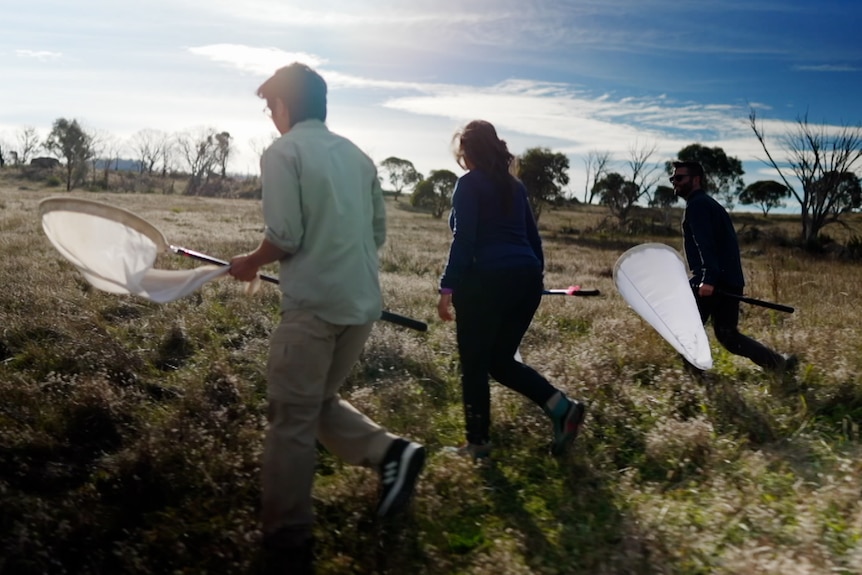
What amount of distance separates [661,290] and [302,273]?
3.64m

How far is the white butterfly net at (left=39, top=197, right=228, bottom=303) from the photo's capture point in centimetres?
366

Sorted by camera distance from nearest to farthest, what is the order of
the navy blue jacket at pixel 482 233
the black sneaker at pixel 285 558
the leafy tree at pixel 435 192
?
the black sneaker at pixel 285 558 < the navy blue jacket at pixel 482 233 < the leafy tree at pixel 435 192

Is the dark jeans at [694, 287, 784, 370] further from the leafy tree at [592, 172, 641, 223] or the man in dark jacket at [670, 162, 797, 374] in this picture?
the leafy tree at [592, 172, 641, 223]

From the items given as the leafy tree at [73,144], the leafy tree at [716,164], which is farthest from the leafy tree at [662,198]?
the leafy tree at [73,144]

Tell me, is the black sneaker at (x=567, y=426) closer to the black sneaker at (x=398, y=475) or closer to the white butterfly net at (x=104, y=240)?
the black sneaker at (x=398, y=475)

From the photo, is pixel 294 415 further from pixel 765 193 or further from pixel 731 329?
pixel 765 193

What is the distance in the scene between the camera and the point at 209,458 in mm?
3832

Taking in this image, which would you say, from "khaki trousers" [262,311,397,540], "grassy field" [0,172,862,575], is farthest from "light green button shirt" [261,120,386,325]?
"grassy field" [0,172,862,575]

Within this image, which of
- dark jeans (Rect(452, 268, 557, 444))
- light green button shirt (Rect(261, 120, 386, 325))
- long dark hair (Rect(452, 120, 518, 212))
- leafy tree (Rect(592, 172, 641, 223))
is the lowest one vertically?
dark jeans (Rect(452, 268, 557, 444))

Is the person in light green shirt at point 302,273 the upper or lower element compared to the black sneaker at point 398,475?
upper

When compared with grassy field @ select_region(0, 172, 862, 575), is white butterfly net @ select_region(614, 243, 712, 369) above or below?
above

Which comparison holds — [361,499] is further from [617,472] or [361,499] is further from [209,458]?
[617,472]

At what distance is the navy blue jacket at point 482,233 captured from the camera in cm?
411

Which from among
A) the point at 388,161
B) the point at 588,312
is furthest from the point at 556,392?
the point at 388,161
